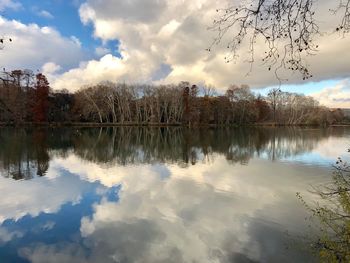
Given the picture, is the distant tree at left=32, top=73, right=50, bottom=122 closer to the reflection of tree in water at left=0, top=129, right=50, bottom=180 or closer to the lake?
the reflection of tree in water at left=0, top=129, right=50, bottom=180

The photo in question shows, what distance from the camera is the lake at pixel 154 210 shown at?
11133mm

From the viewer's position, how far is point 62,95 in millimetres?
99625

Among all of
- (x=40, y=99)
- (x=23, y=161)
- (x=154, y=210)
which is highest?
(x=40, y=99)

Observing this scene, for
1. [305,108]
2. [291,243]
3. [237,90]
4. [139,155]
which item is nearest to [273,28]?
[291,243]

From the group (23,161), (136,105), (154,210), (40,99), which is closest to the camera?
(154,210)

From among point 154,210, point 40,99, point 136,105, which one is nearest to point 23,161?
point 154,210

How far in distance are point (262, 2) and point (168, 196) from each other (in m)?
14.9

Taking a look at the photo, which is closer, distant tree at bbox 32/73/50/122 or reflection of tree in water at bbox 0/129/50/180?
reflection of tree in water at bbox 0/129/50/180

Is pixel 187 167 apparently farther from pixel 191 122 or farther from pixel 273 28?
pixel 191 122

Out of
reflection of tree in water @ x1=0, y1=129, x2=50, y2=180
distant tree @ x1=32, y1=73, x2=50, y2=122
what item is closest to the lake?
reflection of tree in water @ x1=0, y1=129, x2=50, y2=180

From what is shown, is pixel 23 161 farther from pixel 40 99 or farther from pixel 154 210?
pixel 40 99

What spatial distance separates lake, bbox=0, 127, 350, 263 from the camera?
11.1 metres

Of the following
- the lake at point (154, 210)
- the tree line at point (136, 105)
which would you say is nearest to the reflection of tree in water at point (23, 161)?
the lake at point (154, 210)

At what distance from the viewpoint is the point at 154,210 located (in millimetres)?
15633
